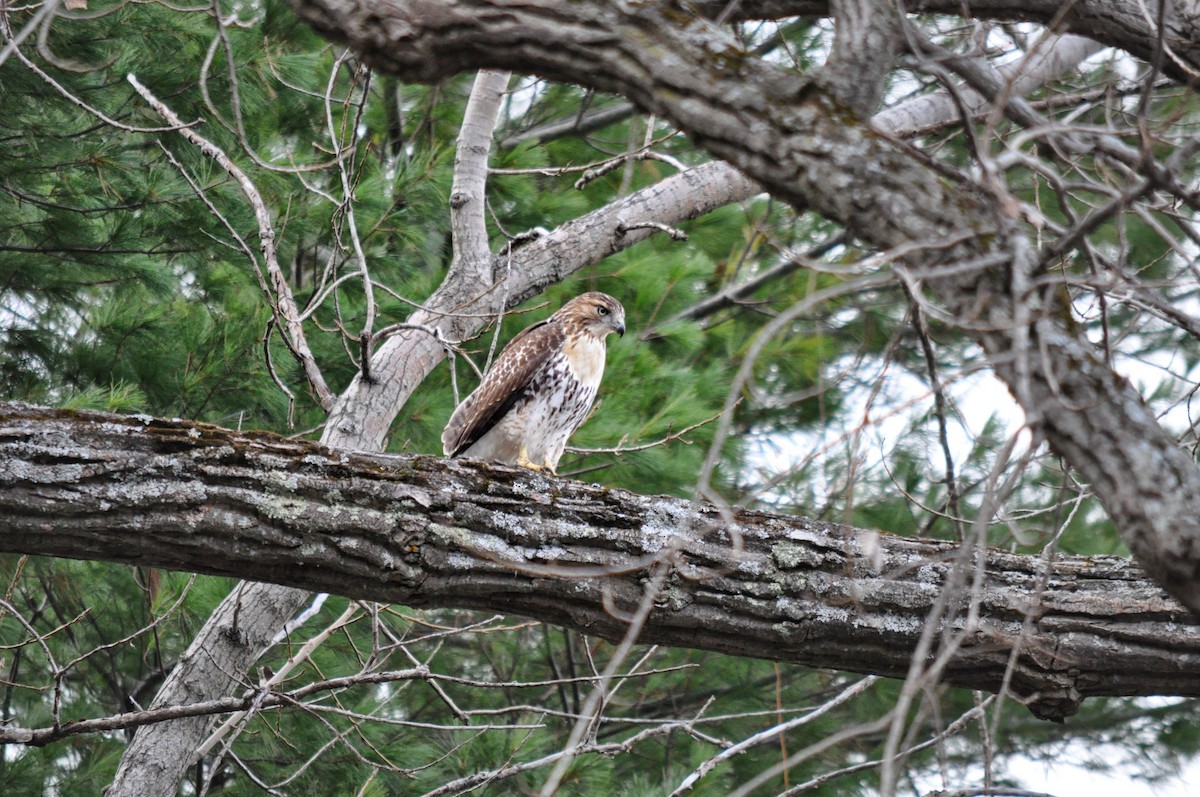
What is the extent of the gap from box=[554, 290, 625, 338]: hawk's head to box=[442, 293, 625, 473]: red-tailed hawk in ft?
0.71

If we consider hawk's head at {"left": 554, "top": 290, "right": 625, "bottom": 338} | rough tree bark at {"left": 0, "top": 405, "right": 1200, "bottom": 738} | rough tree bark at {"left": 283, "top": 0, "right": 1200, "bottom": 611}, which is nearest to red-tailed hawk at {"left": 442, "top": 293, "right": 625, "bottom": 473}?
hawk's head at {"left": 554, "top": 290, "right": 625, "bottom": 338}

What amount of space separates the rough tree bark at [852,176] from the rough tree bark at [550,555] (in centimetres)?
76

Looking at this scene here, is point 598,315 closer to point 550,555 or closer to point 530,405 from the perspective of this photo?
point 530,405

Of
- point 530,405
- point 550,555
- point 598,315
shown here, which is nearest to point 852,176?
point 550,555

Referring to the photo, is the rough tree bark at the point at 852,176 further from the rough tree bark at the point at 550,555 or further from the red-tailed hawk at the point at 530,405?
the red-tailed hawk at the point at 530,405

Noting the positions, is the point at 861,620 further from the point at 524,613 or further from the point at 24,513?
the point at 24,513

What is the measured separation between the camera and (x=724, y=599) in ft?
9.07

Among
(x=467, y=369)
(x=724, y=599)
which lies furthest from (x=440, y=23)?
(x=467, y=369)

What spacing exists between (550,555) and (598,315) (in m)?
2.76

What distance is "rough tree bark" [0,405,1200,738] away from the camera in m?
2.51

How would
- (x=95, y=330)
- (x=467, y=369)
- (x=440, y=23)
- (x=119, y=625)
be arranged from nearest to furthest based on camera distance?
(x=440, y=23), (x=95, y=330), (x=119, y=625), (x=467, y=369)

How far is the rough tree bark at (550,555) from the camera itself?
2.51 meters

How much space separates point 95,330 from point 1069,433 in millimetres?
4177

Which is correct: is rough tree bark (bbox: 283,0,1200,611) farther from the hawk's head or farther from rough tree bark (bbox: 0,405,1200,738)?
the hawk's head
